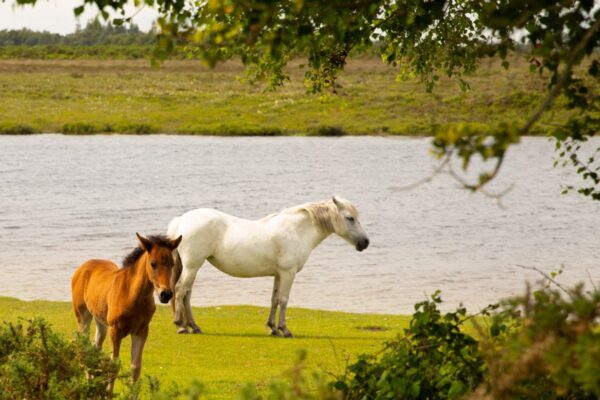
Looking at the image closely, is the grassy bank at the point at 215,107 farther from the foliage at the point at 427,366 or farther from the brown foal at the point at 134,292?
the foliage at the point at 427,366

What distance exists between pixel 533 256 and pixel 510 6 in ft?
70.1

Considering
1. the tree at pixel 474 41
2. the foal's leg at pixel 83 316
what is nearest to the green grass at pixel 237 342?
the foal's leg at pixel 83 316

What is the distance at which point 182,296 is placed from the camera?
42.5ft

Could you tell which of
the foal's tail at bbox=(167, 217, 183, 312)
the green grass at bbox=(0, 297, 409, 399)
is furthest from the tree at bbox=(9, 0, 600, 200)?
the foal's tail at bbox=(167, 217, 183, 312)

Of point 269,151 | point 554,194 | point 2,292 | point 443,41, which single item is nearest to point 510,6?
point 443,41

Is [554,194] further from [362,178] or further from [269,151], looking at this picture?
[269,151]

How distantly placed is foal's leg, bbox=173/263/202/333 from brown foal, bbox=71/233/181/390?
151 inches

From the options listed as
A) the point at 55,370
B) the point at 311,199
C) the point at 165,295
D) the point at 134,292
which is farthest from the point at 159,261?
the point at 311,199

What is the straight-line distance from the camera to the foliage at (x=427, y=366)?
5.05m

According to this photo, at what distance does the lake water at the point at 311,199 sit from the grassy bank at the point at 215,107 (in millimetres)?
3324

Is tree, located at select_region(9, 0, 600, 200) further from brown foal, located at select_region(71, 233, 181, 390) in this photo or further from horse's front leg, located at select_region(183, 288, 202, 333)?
horse's front leg, located at select_region(183, 288, 202, 333)

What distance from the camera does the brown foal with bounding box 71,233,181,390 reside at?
7.77m

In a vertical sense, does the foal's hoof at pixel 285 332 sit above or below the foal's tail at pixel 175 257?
below

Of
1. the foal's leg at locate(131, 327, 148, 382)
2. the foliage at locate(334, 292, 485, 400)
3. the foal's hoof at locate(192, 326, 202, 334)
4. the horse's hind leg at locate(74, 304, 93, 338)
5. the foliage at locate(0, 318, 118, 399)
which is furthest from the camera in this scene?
the foal's hoof at locate(192, 326, 202, 334)
